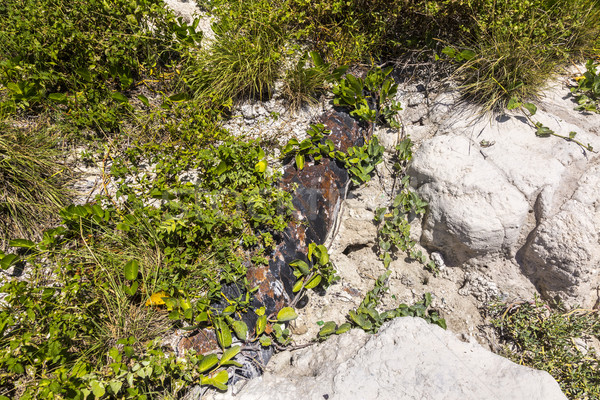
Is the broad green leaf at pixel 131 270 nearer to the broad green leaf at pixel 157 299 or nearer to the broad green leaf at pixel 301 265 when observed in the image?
the broad green leaf at pixel 157 299

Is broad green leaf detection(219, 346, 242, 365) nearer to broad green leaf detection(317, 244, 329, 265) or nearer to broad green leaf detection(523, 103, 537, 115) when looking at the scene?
broad green leaf detection(317, 244, 329, 265)

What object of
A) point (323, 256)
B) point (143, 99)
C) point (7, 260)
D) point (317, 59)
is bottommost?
point (323, 256)

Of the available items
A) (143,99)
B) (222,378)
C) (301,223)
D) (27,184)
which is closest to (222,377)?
(222,378)

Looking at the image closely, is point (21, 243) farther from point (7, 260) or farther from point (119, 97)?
point (119, 97)

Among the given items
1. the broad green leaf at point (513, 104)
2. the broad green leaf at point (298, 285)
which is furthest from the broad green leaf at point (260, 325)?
the broad green leaf at point (513, 104)

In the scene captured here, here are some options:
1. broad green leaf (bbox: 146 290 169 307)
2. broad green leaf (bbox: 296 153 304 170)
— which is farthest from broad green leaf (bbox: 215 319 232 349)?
broad green leaf (bbox: 296 153 304 170)

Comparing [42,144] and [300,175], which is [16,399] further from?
[300,175]

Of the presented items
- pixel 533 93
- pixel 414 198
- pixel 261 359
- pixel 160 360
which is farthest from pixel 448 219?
pixel 160 360
